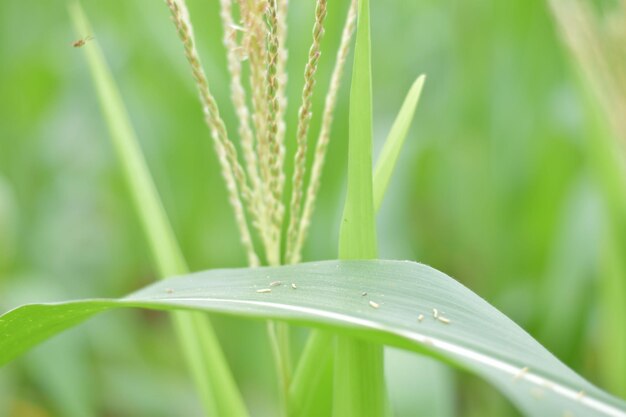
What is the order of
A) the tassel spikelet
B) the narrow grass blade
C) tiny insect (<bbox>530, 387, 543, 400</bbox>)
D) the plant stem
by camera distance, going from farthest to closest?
the narrow grass blade → the plant stem → the tassel spikelet → tiny insect (<bbox>530, 387, 543, 400</bbox>)

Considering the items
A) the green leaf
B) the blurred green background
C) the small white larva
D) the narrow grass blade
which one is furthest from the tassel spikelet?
the blurred green background

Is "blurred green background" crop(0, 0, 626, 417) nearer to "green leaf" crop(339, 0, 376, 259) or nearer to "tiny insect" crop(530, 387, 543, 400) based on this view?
"green leaf" crop(339, 0, 376, 259)

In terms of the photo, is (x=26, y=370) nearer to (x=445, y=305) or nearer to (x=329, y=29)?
(x=329, y=29)

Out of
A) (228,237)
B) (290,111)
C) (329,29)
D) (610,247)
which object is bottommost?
(610,247)

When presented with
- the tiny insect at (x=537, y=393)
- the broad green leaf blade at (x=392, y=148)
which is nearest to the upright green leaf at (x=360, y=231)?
the broad green leaf blade at (x=392, y=148)

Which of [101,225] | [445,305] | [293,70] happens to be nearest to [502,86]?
[293,70]

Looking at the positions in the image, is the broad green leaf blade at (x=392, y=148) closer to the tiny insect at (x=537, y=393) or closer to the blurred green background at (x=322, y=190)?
the tiny insect at (x=537, y=393)

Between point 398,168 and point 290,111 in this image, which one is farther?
point 398,168

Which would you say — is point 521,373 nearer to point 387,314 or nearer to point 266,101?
point 387,314
